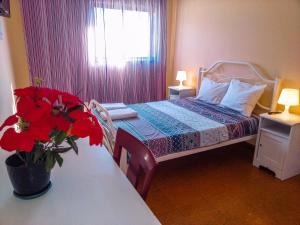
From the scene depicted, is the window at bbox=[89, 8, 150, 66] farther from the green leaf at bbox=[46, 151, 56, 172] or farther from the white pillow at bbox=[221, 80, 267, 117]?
the green leaf at bbox=[46, 151, 56, 172]

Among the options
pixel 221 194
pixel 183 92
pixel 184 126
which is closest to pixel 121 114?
pixel 184 126

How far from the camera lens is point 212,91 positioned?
3.29 metres

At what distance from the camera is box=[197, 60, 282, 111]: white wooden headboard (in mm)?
2705

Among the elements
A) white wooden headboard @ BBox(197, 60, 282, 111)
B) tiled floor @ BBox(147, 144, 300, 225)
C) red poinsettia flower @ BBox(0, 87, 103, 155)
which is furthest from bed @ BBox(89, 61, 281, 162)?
red poinsettia flower @ BBox(0, 87, 103, 155)

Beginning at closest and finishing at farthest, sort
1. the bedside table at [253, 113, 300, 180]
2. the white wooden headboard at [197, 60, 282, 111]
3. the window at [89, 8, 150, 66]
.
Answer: the bedside table at [253, 113, 300, 180]
the white wooden headboard at [197, 60, 282, 111]
the window at [89, 8, 150, 66]

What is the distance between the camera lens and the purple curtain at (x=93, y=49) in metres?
3.34

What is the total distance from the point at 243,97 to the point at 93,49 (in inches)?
97.8

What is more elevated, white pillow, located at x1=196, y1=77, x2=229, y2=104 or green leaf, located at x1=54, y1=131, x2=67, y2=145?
green leaf, located at x1=54, y1=131, x2=67, y2=145

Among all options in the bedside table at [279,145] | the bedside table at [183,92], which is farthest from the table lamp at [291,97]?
the bedside table at [183,92]

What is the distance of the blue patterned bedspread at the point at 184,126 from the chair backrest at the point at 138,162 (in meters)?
0.86

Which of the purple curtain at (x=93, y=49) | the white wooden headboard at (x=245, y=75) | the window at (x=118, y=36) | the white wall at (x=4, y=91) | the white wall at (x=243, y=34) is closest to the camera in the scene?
the white wall at (x=4, y=91)

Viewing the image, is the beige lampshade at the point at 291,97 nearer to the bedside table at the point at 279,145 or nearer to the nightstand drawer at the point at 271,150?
the bedside table at the point at 279,145

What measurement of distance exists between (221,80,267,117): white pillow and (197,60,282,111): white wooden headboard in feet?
0.42

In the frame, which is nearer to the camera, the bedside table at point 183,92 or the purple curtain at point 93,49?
the purple curtain at point 93,49
